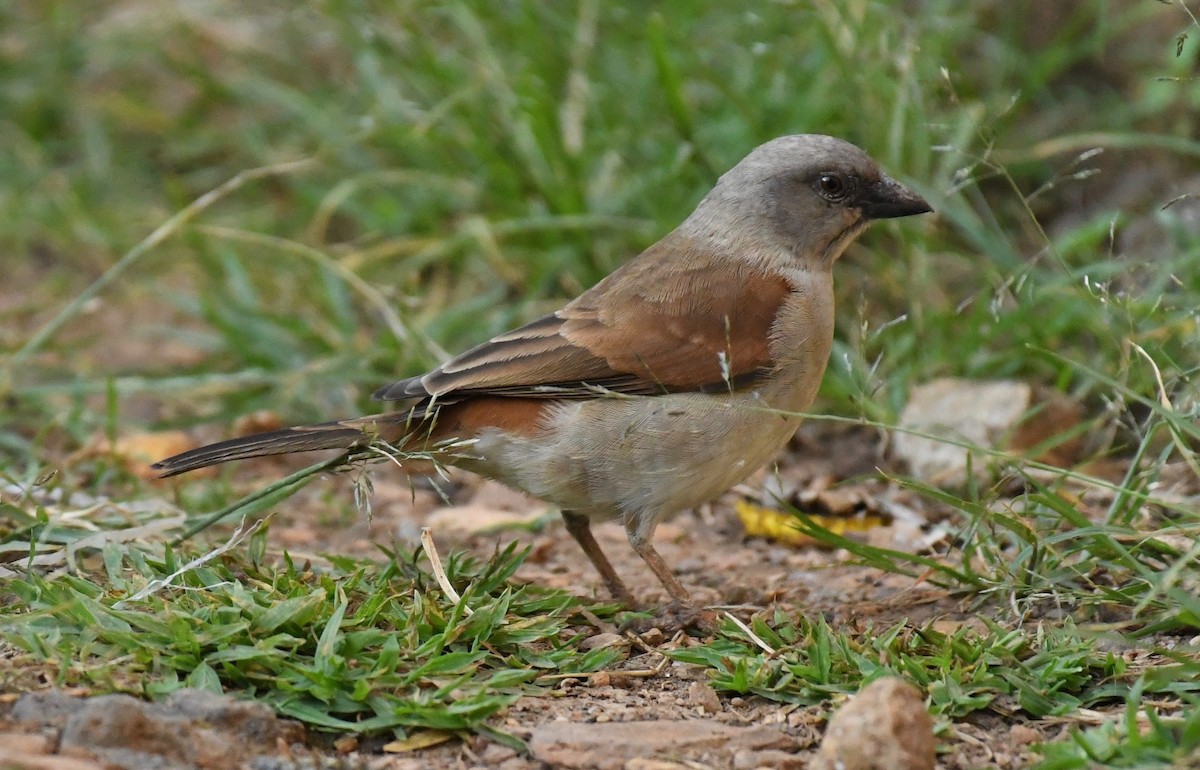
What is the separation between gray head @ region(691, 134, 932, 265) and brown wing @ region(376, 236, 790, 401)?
11.1 inches

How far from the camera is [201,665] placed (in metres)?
2.97

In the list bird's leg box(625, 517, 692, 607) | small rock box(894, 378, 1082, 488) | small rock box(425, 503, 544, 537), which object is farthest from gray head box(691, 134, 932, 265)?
small rock box(425, 503, 544, 537)

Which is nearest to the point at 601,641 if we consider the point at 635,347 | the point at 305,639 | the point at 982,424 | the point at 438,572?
the point at 438,572

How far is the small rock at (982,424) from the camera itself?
4.83m

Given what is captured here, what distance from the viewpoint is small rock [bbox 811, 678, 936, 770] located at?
2.62 meters

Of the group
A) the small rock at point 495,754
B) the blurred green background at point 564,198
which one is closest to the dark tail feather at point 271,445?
the small rock at point 495,754

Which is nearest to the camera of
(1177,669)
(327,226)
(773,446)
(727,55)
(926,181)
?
(1177,669)

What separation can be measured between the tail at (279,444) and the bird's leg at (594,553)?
67cm

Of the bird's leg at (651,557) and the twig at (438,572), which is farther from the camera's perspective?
the bird's leg at (651,557)

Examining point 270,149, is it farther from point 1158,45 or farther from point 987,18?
point 1158,45

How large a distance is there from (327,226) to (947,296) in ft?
10.9

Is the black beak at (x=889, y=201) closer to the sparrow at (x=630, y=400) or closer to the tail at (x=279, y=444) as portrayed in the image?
the sparrow at (x=630, y=400)

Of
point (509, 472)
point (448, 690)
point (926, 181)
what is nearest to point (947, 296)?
point (926, 181)

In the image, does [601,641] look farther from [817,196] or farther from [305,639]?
[817,196]
